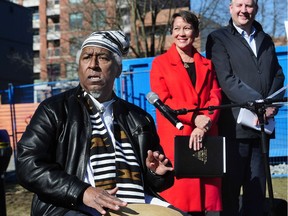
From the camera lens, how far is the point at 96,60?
8.50 ft

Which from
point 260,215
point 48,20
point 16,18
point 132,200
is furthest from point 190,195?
point 48,20

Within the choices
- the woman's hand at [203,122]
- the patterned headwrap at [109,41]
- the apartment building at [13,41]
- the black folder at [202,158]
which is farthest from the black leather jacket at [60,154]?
the apartment building at [13,41]

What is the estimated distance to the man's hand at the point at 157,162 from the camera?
248 cm

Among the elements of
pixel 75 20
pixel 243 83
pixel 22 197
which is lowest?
pixel 22 197

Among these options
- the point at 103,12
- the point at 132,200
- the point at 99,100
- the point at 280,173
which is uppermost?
the point at 103,12

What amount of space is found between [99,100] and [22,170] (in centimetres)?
60

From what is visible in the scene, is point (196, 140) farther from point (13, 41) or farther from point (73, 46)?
point (13, 41)

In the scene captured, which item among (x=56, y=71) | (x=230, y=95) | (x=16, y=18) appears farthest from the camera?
(x=16, y=18)

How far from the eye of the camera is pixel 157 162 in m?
2.55

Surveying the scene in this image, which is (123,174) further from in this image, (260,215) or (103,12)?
(103,12)

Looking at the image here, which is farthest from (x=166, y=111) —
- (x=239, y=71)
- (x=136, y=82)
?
(x=136, y=82)

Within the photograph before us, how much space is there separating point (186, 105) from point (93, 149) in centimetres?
135

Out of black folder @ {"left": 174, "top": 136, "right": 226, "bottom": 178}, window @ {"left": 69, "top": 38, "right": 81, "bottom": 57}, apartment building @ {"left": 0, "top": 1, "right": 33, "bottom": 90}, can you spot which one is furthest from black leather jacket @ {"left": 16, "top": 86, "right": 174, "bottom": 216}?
apartment building @ {"left": 0, "top": 1, "right": 33, "bottom": 90}

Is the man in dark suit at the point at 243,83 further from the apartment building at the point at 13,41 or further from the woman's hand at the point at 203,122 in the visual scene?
the apartment building at the point at 13,41
